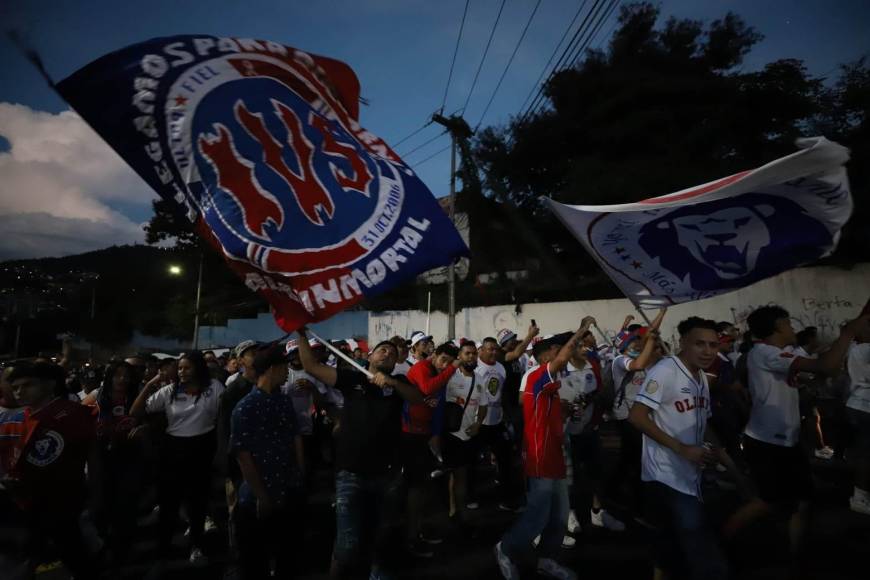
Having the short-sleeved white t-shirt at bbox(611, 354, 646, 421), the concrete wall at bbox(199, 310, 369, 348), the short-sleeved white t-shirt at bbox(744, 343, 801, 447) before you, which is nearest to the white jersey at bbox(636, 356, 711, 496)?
the short-sleeved white t-shirt at bbox(744, 343, 801, 447)

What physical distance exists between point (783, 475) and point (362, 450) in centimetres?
311

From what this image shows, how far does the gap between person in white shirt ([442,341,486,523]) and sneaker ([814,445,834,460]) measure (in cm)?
571

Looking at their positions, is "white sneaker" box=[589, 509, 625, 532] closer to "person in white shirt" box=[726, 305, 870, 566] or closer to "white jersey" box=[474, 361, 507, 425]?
"white jersey" box=[474, 361, 507, 425]

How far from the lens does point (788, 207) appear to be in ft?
12.2

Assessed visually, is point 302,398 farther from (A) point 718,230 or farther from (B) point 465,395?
(A) point 718,230

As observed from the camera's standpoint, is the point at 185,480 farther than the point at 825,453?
No

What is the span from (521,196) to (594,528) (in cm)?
1756

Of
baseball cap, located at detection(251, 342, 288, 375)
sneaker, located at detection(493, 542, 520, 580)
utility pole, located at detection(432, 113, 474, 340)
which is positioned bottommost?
sneaker, located at detection(493, 542, 520, 580)

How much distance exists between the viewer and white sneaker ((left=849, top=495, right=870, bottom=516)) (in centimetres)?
540

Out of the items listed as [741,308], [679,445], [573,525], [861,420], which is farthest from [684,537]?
[741,308]

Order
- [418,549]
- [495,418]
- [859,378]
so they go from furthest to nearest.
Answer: [495,418], [859,378], [418,549]

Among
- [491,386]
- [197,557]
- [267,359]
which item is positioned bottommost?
[197,557]

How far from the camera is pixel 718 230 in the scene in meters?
3.98

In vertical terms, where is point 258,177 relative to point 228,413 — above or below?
above
